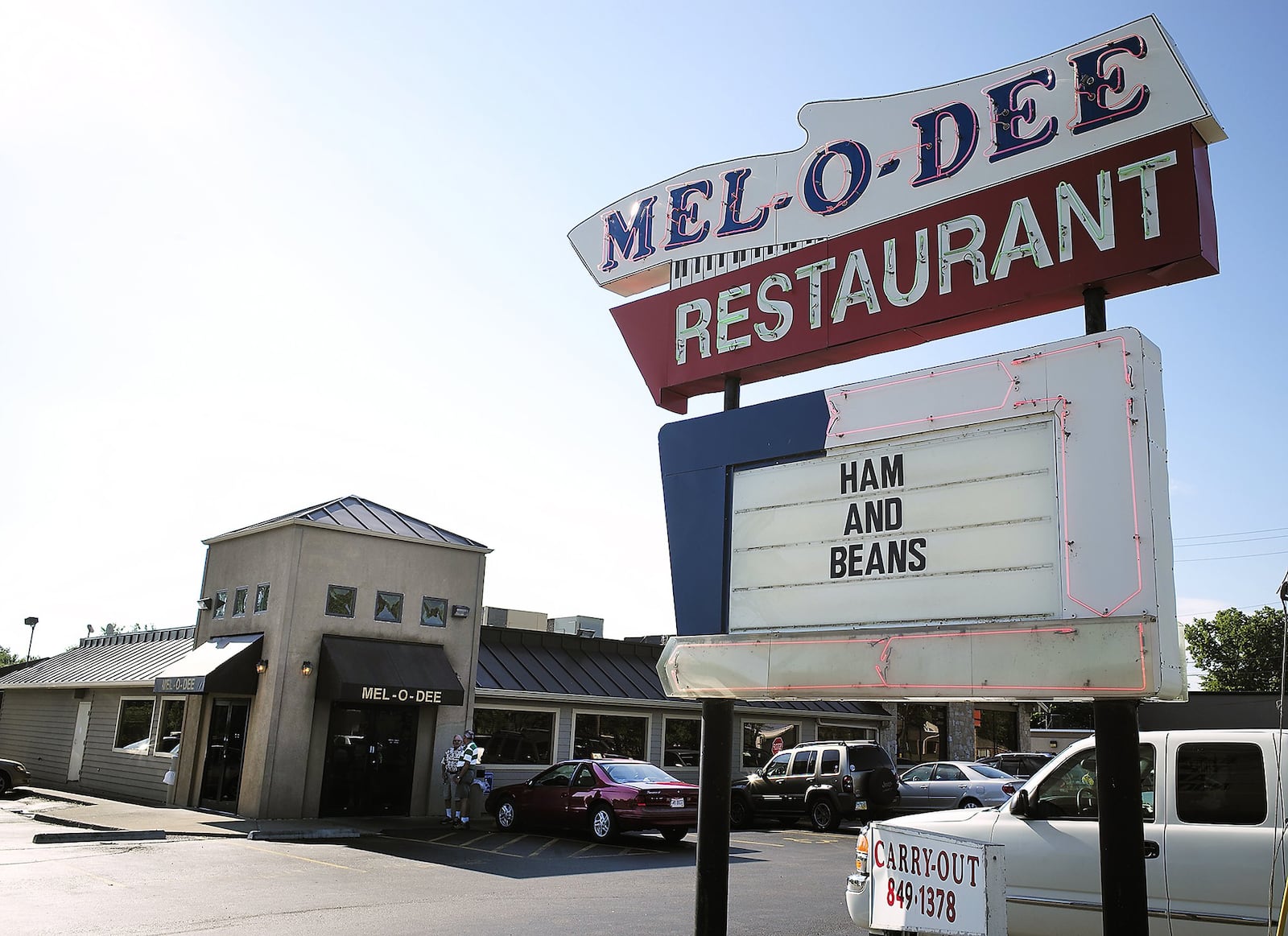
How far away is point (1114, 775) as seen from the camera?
475cm

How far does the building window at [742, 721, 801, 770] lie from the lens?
99.1 feet

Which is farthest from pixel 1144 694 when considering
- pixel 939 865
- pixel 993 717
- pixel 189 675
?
pixel 993 717

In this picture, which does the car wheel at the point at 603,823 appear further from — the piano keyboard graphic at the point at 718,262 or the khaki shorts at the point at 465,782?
the piano keyboard graphic at the point at 718,262

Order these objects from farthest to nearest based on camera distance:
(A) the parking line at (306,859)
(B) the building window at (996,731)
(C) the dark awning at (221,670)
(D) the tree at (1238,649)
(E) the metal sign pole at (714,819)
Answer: (D) the tree at (1238,649)
(B) the building window at (996,731)
(C) the dark awning at (221,670)
(A) the parking line at (306,859)
(E) the metal sign pole at (714,819)

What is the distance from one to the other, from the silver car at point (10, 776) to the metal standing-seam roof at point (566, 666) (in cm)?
1053

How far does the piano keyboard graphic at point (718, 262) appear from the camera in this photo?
21.7ft

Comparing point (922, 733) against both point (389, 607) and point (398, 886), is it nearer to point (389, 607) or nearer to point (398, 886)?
point (389, 607)

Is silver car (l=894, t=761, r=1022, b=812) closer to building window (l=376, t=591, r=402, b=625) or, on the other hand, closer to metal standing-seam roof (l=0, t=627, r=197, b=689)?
building window (l=376, t=591, r=402, b=625)

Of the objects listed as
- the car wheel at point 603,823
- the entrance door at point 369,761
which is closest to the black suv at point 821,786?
the car wheel at point 603,823

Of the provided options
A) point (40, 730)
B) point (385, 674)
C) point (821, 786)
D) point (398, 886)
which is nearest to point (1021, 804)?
point (398, 886)

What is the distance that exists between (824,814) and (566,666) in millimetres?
7612

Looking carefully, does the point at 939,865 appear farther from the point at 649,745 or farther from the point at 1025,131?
the point at 649,745

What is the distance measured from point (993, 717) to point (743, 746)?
50.0ft

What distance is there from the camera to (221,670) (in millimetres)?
19125
